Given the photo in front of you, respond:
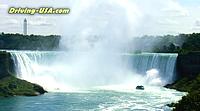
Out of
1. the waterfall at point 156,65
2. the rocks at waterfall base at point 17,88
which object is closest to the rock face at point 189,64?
the waterfall at point 156,65

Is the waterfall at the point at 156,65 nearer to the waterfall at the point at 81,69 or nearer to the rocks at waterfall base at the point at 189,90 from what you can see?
the waterfall at the point at 81,69

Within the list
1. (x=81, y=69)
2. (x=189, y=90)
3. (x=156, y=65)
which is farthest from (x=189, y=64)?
(x=81, y=69)

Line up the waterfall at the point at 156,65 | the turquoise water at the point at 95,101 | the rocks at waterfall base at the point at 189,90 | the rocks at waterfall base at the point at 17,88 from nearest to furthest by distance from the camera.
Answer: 1. the rocks at waterfall base at the point at 189,90
2. the turquoise water at the point at 95,101
3. the rocks at waterfall base at the point at 17,88
4. the waterfall at the point at 156,65

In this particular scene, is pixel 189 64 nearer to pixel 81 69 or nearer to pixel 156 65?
pixel 156 65

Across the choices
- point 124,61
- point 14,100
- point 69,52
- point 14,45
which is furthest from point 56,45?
point 14,100

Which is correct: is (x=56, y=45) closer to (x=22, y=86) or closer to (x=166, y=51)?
(x=166, y=51)

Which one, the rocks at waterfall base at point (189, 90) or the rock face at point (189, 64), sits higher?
the rock face at point (189, 64)

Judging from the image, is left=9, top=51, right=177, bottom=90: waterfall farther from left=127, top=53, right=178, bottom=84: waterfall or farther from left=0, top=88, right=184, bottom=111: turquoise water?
left=0, top=88, right=184, bottom=111: turquoise water
